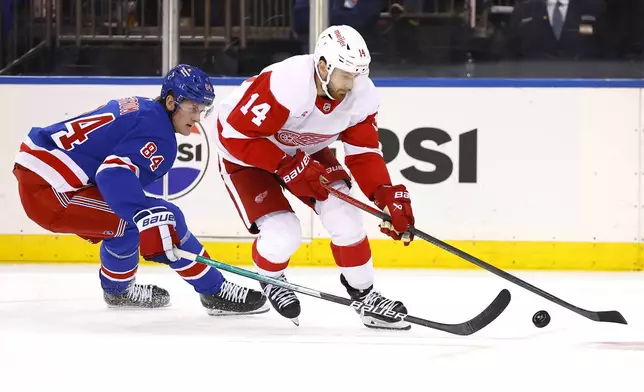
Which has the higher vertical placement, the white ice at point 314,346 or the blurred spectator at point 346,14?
the blurred spectator at point 346,14

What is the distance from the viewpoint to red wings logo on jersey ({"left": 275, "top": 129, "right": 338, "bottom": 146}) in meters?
3.45

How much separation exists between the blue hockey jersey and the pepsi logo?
1.40 metres

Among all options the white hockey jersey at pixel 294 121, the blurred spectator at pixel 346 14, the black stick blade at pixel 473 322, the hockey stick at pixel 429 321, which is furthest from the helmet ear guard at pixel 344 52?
the blurred spectator at pixel 346 14

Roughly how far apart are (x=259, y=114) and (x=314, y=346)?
70cm

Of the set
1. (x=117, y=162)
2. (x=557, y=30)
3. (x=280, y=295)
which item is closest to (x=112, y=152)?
(x=117, y=162)

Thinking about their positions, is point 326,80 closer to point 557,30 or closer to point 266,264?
point 266,264

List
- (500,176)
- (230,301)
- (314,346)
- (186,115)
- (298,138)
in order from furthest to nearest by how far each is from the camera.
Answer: (500,176), (230,301), (186,115), (298,138), (314,346)

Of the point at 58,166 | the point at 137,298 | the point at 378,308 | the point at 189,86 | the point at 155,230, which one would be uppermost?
the point at 189,86

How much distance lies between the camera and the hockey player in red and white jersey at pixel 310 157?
3.26 meters

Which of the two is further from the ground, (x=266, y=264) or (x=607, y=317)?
(x=266, y=264)

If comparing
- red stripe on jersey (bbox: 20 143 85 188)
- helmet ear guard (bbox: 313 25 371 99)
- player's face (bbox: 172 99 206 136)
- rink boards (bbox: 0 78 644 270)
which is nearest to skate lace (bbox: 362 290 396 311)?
helmet ear guard (bbox: 313 25 371 99)

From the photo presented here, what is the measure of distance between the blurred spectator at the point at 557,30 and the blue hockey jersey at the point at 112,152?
222 centimetres

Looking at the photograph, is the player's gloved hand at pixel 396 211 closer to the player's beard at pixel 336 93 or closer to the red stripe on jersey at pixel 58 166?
the player's beard at pixel 336 93

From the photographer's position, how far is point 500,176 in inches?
199
